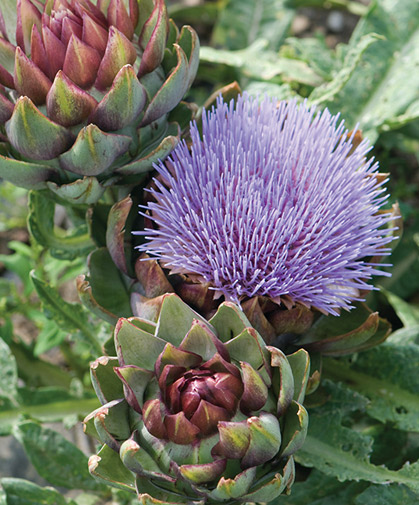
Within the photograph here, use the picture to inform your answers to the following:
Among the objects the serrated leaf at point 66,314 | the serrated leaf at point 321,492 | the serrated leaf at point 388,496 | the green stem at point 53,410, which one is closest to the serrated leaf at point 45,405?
the green stem at point 53,410

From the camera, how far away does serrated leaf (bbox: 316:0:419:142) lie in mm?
1252

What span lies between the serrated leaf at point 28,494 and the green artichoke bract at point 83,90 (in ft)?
1.50

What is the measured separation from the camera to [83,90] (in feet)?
2.71

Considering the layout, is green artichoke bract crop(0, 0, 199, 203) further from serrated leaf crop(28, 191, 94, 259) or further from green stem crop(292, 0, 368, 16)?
green stem crop(292, 0, 368, 16)

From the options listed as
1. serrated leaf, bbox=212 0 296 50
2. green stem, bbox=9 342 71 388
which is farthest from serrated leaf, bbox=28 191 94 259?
serrated leaf, bbox=212 0 296 50

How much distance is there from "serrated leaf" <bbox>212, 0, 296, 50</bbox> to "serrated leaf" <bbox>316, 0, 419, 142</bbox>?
24 cm

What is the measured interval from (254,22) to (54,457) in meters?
1.03

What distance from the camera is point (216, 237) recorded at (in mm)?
879

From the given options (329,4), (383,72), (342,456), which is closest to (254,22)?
(329,4)

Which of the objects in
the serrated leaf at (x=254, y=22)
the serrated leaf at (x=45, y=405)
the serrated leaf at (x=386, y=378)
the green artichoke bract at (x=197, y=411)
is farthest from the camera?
the serrated leaf at (x=254, y=22)

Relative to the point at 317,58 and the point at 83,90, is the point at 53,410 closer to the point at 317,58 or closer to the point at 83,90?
the point at 83,90

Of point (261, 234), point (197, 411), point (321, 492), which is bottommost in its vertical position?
point (321, 492)

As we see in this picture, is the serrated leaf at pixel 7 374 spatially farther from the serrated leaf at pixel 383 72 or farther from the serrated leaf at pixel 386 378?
the serrated leaf at pixel 383 72

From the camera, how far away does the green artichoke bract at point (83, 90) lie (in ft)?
2.67
